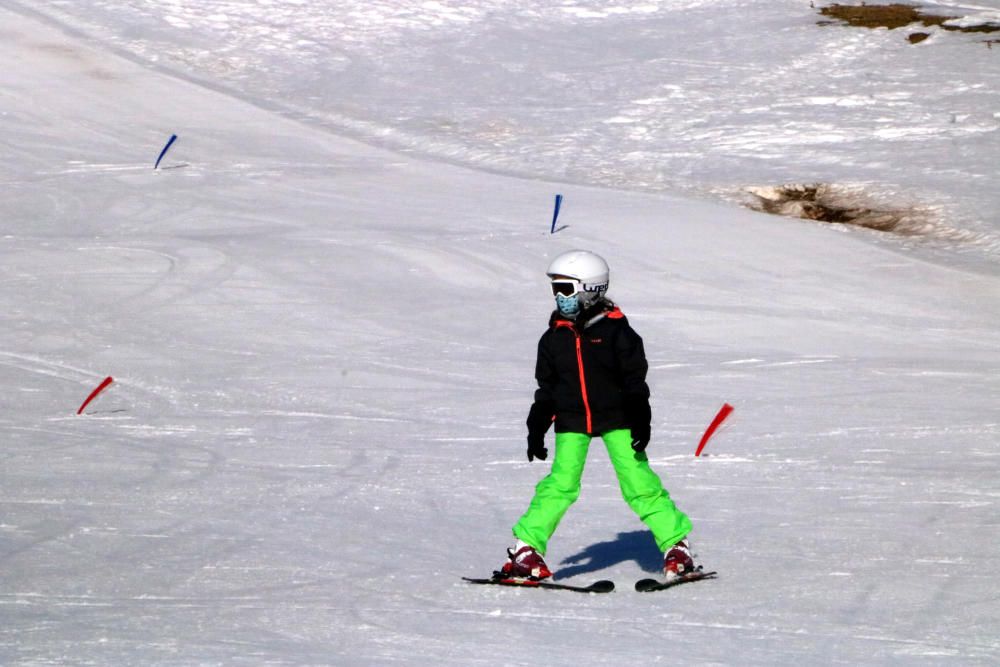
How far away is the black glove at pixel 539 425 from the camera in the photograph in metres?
6.52

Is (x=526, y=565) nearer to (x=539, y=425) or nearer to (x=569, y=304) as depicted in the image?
(x=539, y=425)

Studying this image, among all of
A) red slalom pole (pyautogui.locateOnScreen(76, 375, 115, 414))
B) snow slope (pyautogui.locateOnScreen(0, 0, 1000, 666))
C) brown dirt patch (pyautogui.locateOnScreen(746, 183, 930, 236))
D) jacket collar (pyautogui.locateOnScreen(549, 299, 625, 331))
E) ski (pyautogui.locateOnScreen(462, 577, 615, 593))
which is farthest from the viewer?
brown dirt patch (pyautogui.locateOnScreen(746, 183, 930, 236))

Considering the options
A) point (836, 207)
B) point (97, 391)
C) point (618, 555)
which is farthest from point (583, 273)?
point (836, 207)

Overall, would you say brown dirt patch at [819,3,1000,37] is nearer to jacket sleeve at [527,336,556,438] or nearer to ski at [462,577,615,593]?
jacket sleeve at [527,336,556,438]

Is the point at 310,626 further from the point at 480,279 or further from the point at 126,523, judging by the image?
the point at 480,279

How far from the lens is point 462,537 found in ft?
26.3

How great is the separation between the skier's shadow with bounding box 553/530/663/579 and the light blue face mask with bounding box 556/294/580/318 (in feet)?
4.34

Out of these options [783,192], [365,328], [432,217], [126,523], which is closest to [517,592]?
[126,523]

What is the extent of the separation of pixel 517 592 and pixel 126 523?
8.34ft

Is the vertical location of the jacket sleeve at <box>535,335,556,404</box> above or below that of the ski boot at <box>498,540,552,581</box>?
above

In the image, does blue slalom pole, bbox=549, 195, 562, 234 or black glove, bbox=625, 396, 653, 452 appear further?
blue slalom pole, bbox=549, 195, 562, 234

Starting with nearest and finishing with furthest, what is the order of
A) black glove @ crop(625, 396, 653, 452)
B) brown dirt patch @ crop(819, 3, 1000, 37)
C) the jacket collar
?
black glove @ crop(625, 396, 653, 452), the jacket collar, brown dirt patch @ crop(819, 3, 1000, 37)

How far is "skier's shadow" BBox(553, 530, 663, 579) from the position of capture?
23.8 feet

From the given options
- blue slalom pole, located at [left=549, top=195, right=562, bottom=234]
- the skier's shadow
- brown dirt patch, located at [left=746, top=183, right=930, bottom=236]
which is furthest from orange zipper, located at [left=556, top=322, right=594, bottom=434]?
brown dirt patch, located at [left=746, top=183, right=930, bottom=236]
